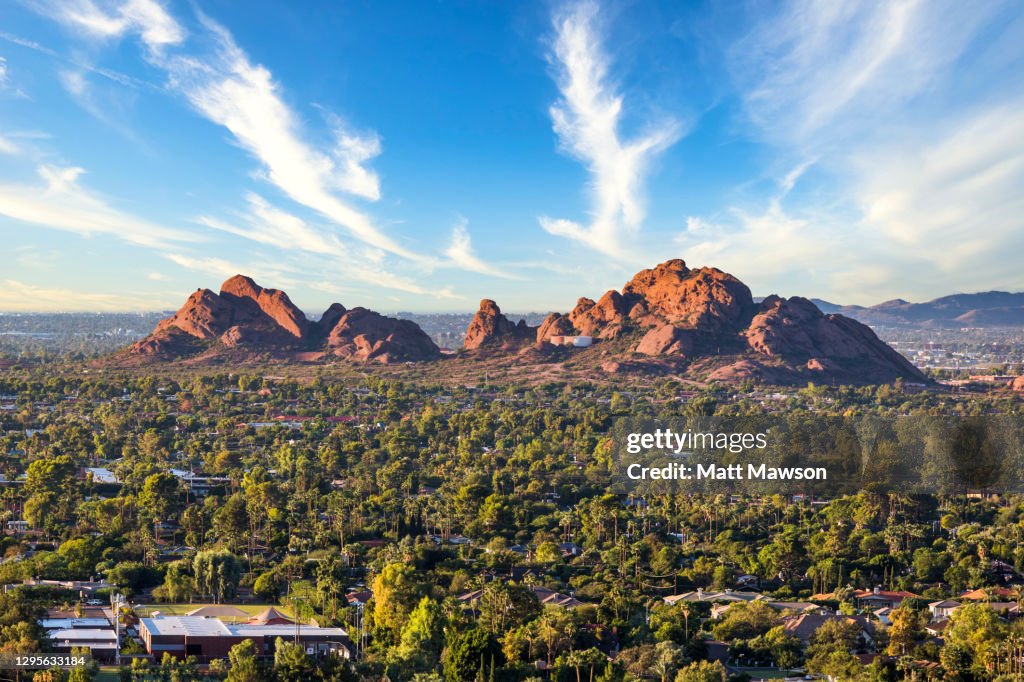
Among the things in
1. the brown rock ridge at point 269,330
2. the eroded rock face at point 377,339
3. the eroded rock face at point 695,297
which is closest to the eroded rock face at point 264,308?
the brown rock ridge at point 269,330

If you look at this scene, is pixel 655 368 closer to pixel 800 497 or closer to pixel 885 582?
pixel 800 497

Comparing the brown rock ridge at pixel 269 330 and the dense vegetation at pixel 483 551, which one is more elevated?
the brown rock ridge at pixel 269 330

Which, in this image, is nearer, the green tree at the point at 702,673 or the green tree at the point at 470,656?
the green tree at the point at 702,673

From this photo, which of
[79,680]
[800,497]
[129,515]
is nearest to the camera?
[79,680]

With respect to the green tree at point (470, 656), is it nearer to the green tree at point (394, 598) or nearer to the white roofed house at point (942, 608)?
the green tree at point (394, 598)

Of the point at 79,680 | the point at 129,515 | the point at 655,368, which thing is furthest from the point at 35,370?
the point at 79,680

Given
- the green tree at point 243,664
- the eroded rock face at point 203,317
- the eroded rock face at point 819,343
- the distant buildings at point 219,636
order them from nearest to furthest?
1. the green tree at point 243,664
2. the distant buildings at point 219,636
3. the eroded rock face at point 819,343
4. the eroded rock face at point 203,317

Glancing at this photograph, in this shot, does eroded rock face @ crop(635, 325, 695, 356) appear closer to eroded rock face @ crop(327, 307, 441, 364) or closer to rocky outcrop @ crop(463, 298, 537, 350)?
rocky outcrop @ crop(463, 298, 537, 350)
